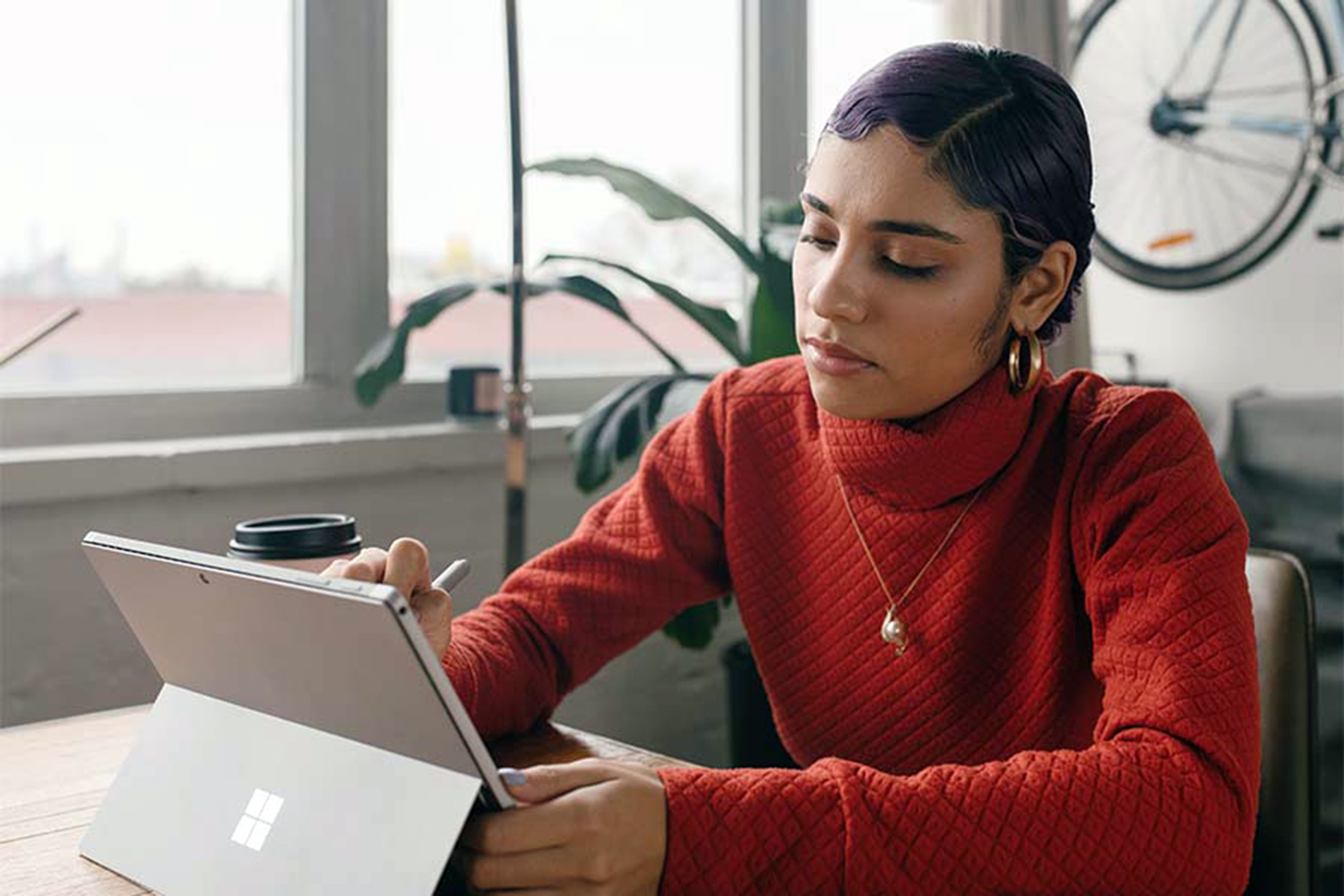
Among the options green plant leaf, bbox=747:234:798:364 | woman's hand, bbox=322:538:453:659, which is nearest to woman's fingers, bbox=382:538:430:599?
woman's hand, bbox=322:538:453:659

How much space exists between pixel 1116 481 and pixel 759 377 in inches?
14.7

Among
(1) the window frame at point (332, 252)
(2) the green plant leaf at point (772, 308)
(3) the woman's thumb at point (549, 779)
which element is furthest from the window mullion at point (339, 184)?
(3) the woman's thumb at point (549, 779)

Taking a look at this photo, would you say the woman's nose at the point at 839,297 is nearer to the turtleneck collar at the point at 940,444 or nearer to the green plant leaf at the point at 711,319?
the turtleneck collar at the point at 940,444

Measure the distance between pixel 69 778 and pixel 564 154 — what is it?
1.60 metres

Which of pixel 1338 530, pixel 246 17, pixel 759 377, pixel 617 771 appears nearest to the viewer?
pixel 617 771

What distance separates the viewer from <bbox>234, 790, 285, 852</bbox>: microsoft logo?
76 cm

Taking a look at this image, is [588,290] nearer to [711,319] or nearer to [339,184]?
[711,319]

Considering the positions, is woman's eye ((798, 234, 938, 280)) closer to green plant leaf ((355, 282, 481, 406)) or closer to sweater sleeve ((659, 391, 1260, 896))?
sweater sleeve ((659, 391, 1260, 896))

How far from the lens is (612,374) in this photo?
2404 millimetres

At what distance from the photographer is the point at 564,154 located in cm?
236

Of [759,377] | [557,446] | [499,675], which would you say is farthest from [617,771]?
[557,446]

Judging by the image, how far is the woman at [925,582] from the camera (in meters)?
0.77

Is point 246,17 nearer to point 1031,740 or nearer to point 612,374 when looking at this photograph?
point 612,374

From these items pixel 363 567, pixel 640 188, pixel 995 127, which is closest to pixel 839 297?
pixel 995 127
